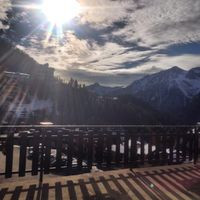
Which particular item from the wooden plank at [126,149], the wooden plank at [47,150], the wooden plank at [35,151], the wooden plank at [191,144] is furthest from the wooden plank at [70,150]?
the wooden plank at [191,144]

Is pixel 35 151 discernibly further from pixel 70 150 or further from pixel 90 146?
pixel 90 146

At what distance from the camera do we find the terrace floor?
6.18 metres

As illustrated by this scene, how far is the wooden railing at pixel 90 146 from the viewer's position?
6.81 metres

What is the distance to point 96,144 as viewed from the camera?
812 centimetres

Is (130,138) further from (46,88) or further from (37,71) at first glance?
(37,71)

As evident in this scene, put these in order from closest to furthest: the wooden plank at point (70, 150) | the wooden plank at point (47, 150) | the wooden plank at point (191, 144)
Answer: the wooden plank at point (47, 150) → the wooden plank at point (70, 150) → the wooden plank at point (191, 144)

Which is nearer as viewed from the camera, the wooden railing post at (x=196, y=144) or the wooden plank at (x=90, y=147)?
the wooden plank at (x=90, y=147)

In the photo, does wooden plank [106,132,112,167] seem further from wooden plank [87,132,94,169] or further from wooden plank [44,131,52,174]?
wooden plank [44,131,52,174]

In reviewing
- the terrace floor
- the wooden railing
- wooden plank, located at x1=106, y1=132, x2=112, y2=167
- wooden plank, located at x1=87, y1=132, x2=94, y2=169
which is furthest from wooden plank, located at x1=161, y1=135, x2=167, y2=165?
wooden plank, located at x1=87, y1=132, x2=94, y2=169

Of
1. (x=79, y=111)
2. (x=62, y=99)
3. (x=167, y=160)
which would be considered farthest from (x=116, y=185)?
(x=62, y=99)

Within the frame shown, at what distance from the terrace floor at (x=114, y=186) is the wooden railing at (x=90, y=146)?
355 millimetres

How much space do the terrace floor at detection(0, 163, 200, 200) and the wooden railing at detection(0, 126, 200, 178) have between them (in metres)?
0.35

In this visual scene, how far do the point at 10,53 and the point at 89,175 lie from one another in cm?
20109

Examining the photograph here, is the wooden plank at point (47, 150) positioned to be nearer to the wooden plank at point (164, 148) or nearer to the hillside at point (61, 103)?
the wooden plank at point (164, 148)
